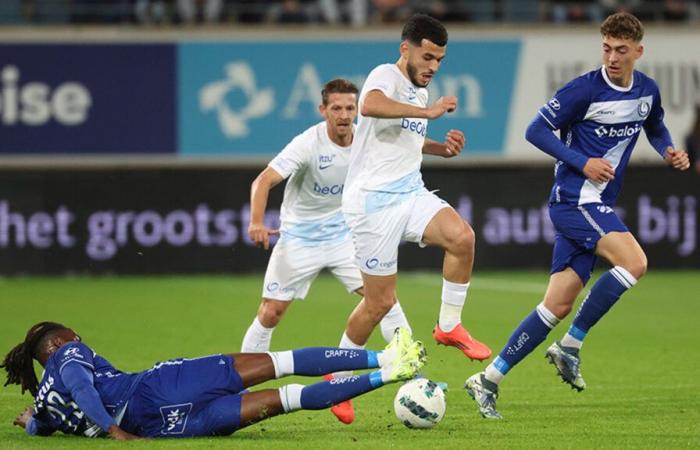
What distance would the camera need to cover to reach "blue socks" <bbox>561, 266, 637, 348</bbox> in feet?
26.3

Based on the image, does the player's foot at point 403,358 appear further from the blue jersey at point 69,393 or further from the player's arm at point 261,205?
the player's arm at point 261,205

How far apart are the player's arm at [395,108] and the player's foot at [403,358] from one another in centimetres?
127

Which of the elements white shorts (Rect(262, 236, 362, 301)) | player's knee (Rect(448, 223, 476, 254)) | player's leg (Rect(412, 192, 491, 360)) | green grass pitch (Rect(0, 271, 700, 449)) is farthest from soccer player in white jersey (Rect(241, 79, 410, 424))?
player's knee (Rect(448, 223, 476, 254))

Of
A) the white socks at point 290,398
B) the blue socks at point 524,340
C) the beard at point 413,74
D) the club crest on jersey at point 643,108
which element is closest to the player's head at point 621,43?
the club crest on jersey at point 643,108

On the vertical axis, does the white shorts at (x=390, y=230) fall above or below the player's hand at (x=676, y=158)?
below

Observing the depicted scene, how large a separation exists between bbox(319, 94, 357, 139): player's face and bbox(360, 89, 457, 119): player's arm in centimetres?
114

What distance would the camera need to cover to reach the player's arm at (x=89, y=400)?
268 inches

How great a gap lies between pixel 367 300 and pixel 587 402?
5.15 ft

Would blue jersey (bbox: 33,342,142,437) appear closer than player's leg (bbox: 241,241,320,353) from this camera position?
Yes

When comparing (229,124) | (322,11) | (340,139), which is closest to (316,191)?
(340,139)

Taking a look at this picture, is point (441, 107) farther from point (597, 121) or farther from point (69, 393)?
point (69, 393)

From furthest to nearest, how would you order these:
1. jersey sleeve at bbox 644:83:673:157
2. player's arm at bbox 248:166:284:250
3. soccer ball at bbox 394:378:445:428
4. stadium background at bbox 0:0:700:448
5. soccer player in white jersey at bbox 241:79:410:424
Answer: stadium background at bbox 0:0:700:448 < soccer player in white jersey at bbox 241:79:410:424 < jersey sleeve at bbox 644:83:673:157 < player's arm at bbox 248:166:284:250 < soccer ball at bbox 394:378:445:428

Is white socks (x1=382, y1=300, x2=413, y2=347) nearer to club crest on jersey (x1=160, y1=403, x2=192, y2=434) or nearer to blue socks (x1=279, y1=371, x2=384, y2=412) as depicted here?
blue socks (x1=279, y1=371, x2=384, y2=412)

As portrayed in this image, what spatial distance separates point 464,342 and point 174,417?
1.87 metres
